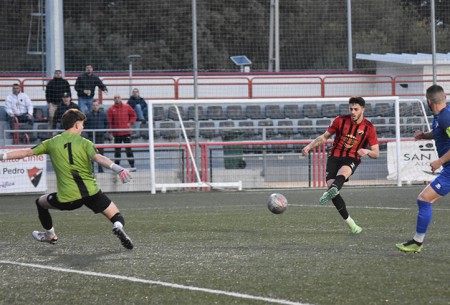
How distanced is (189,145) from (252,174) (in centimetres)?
164

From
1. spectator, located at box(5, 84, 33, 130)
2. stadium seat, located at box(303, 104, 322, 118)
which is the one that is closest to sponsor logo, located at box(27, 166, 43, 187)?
spectator, located at box(5, 84, 33, 130)

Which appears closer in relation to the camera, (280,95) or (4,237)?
(4,237)

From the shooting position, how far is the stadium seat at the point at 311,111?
22.4 meters

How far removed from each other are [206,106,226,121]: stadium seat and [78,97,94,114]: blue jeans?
3.08 m

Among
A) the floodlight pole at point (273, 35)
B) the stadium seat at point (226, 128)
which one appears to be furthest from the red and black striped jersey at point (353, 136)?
the floodlight pole at point (273, 35)

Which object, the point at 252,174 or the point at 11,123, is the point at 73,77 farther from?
the point at 252,174

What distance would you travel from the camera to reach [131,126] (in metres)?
20.8

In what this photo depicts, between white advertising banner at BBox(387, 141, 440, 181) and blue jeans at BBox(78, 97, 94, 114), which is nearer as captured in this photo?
white advertising banner at BBox(387, 141, 440, 181)

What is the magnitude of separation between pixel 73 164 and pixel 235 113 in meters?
14.3

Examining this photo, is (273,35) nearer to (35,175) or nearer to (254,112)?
(254,112)

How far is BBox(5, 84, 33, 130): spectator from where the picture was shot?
20672 millimetres

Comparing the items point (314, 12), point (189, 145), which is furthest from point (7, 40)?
point (314, 12)

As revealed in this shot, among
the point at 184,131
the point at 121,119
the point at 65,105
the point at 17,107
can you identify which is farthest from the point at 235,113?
the point at 17,107

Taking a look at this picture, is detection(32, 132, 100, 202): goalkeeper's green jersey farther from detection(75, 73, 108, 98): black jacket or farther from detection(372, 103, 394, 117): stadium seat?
detection(372, 103, 394, 117): stadium seat
